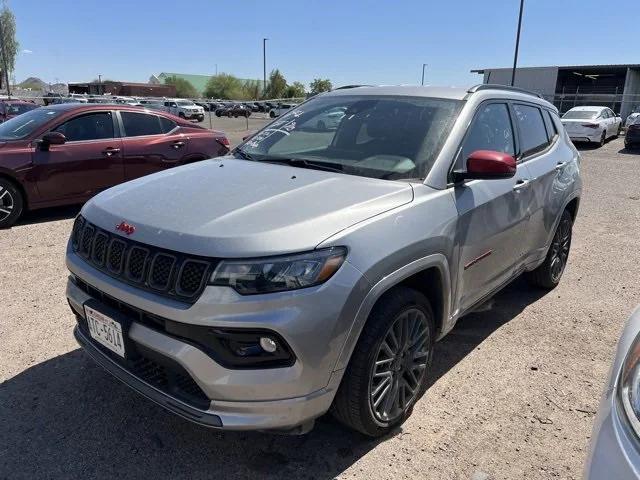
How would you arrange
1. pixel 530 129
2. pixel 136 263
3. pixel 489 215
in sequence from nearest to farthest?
pixel 136 263 → pixel 489 215 → pixel 530 129

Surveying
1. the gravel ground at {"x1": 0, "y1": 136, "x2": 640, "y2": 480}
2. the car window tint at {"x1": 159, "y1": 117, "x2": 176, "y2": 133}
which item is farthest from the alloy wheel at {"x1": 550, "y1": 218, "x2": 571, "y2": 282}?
the car window tint at {"x1": 159, "y1": 117, "x2": 176, "y2": 133}

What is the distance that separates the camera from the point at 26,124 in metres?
6.94

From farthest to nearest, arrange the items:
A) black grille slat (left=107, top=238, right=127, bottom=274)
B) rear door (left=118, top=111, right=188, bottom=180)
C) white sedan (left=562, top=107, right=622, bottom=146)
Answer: white sedan (left=562, top=107, right=622, bottom=146) < rear door (left=118, top=111, right=188, bottom=180) < black grille slat (left=107, top=238, right=127, bottom=274)

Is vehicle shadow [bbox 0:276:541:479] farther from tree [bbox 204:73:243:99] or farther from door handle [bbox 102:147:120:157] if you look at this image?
tree [bbox 204:73:243:99]

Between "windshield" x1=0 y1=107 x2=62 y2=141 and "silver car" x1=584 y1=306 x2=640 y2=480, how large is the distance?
7.16 metres

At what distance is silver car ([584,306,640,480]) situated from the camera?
1.35 meters

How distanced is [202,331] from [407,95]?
86.9 inches

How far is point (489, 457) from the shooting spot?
8.63ft

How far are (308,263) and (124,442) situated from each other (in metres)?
1.44

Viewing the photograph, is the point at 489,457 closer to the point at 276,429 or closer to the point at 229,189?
the point at 276,429

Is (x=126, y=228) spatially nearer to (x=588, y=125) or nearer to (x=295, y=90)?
(x=588, y=125)

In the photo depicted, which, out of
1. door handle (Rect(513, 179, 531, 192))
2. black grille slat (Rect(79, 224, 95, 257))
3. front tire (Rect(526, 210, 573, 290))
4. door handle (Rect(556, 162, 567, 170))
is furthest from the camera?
front tire (Rect(526, 210, 573, 290))

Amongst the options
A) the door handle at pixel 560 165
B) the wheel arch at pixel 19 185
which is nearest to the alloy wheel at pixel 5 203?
the wheel arch at pixel 19 185

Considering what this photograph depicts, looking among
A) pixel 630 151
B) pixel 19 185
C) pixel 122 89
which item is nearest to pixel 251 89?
pixel 122 89
